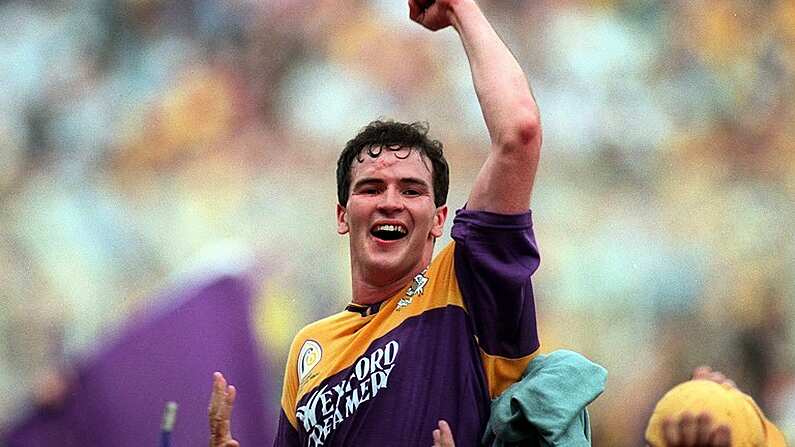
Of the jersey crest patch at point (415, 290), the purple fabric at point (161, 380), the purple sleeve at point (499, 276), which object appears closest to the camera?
the purple sleeve at point (499, 276)

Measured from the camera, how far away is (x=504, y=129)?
2246 millimetres

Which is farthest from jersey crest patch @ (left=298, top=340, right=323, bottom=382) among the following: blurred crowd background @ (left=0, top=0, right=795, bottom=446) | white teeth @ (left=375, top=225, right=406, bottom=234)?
blurred crowd background @ (left=0, top=0, right=795, bottom=446)

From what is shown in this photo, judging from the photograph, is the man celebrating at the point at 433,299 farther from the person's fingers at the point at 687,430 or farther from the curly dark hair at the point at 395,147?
the person's fingers at the point at 687,430

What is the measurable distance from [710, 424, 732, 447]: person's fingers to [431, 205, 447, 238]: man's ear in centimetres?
90

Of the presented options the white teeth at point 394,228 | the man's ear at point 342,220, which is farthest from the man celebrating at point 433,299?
the man's ear at point 342,220

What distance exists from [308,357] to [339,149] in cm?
317

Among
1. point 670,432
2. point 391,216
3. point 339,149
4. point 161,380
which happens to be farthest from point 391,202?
point 339,149

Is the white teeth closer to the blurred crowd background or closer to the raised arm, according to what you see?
the raised arm

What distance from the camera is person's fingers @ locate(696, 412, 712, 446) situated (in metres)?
1.75

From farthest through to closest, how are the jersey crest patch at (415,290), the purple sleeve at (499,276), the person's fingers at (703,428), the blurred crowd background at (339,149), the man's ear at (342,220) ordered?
the blurred crowd background at (339,149) < the man's ear at (342,220) < the jersey crest patch at (415,290) < the purple sleeve at (499,276) < the person's fingers at (703,428)

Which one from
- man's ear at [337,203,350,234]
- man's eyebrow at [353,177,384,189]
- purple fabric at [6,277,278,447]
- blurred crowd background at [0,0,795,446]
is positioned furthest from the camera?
blurred crowd background at [0,0,795,446]

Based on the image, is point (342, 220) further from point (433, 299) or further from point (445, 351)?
point (445, 351)

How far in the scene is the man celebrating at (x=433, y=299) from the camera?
2271mm

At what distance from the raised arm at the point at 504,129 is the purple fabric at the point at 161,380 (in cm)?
207
